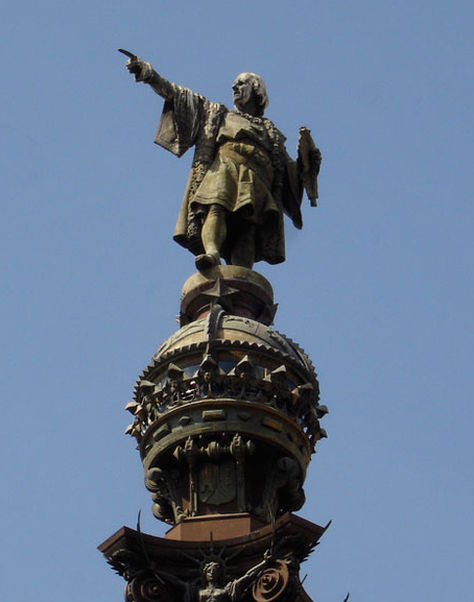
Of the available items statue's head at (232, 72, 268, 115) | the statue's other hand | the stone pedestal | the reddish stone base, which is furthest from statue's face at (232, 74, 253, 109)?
the reddish stone base

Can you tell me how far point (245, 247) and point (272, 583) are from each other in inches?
326

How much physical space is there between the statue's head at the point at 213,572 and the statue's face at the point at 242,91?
10439 millimetres

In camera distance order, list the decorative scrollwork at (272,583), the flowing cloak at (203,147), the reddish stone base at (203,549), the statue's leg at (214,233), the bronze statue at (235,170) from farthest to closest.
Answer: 1. the flowing cloak at (203,147)
2. the bronze statue at (235,170)
3. the statue's leg at (214,233)
4. the reddish stone base at (203,549)
5. the decorative scrollwork at (272,583)

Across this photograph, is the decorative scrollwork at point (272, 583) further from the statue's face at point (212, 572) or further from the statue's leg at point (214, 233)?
the statue's leg at point (214, 233)

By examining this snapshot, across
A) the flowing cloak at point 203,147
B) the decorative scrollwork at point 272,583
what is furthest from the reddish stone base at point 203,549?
the flowing cloak at point 203,147

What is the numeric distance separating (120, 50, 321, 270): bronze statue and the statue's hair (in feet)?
0.06

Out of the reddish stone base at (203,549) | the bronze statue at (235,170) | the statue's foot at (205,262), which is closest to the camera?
the reddish stone base at (203,549)

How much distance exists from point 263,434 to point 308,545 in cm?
241

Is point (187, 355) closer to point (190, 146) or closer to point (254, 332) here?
point (254, 332)

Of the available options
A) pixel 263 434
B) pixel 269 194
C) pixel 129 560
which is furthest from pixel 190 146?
pixel 129 560

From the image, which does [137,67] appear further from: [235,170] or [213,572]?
[213,572]

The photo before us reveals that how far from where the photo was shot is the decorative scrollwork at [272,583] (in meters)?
20.8

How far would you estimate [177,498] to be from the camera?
23.4 m

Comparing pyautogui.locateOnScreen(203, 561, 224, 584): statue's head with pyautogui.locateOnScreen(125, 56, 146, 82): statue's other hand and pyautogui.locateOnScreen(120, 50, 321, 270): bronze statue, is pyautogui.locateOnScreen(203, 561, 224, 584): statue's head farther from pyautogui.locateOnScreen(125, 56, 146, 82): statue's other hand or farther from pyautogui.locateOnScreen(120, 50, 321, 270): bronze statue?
pyautogui.locateOnScreen(125, 56, 146, 82): statue's other hand
